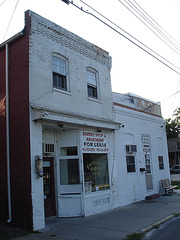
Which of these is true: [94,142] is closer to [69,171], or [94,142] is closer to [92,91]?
[69,171]

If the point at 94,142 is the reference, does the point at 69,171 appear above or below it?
below

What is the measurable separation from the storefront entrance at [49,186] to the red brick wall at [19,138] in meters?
1.47

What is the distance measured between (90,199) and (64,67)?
17.2 feet

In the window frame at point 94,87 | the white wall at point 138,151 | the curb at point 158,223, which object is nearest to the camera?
the curb at point 158,223

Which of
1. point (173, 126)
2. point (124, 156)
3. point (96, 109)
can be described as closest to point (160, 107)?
point (124, 156)

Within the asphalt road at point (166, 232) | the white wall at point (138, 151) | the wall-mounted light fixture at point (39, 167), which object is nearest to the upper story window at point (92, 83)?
the white wall at point (138, 151)

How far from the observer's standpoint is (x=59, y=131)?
10.0 m

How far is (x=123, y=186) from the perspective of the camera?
1184 centimetres

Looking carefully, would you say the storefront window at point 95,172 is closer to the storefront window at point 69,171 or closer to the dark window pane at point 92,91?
the storefront window at point 69,171

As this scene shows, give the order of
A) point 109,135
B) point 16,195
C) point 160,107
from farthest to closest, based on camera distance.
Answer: point 160,107 → point 109,135 → point 16,195

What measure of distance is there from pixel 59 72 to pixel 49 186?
4.36 metres

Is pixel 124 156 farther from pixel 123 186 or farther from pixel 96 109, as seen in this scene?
pixel 96 109

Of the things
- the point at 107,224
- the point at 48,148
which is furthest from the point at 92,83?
the point at 107,224

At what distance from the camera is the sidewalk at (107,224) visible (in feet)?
22.7
